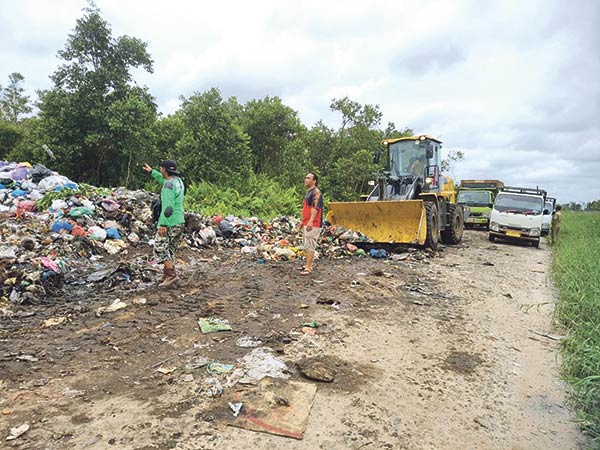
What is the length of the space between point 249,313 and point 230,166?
Result: 12279mm

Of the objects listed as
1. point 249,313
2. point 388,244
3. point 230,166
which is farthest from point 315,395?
point 230,166

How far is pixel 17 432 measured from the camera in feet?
7.01

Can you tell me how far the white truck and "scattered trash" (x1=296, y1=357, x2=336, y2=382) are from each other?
10114 mm

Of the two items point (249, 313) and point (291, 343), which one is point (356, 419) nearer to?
point (291, 343)

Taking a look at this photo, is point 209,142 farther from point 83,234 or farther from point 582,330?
point 582,330

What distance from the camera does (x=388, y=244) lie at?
8148 millimetres

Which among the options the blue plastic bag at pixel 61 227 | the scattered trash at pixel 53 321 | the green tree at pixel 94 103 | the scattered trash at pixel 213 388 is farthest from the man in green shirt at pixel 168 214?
the green tree at pixel 94 103

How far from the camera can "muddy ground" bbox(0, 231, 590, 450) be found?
7.32 ft

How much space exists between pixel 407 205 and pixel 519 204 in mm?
5850

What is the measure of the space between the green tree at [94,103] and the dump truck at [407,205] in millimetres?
8815

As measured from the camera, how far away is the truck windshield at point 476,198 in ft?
51.0

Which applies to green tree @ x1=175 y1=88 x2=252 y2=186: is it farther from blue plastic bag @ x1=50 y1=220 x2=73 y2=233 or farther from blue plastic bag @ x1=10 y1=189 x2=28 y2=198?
blue plastic bag @ x1=50 y1=220 x2=73 y2=233

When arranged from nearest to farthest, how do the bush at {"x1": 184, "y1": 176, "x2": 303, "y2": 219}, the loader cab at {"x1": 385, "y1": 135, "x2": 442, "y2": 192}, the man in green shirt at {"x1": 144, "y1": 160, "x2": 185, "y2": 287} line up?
the man in green shirt at {"x1": 144, "y1": 160, "x2": 185, "y2": 287}, the loader cab at {"x1": 385, "y1": 135, "x2": 442, "y2": 192}, the bush at {"x1": 184, "y1": 176, "x2": 303, "y2": 219}

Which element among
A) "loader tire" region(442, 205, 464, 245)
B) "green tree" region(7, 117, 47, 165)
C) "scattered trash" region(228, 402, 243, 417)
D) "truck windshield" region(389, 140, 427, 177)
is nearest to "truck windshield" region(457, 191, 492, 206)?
"loader tire" region(442, 205, 464, 245)
